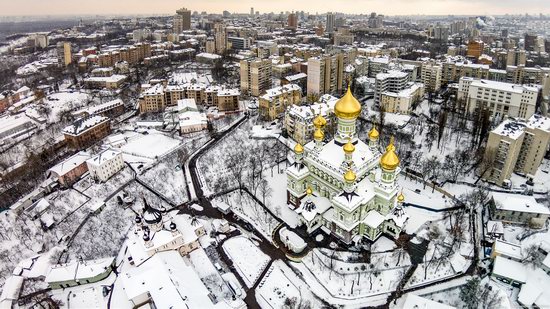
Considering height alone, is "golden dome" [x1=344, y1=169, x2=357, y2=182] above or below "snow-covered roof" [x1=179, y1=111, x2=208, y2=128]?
above

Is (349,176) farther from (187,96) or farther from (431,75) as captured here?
(431,75)

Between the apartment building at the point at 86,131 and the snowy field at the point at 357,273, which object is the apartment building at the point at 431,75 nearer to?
the snowy field at the point at 357,273

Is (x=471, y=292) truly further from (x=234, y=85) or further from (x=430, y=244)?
(x=234, y=85)

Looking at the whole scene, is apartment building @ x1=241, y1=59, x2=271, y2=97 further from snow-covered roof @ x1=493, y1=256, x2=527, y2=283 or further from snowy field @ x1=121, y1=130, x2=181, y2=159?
snow-covered roof @ x1=493, y1=256, x2=527, y2=283

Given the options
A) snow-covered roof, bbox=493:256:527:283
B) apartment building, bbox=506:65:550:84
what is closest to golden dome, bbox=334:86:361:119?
snow-covered roof, bbox=493:256:527:283

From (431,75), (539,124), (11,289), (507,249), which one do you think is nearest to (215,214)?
(11,289)

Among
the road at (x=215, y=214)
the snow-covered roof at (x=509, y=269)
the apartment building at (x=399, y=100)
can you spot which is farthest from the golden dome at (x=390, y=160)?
the apartment building at (x=399, y=100)

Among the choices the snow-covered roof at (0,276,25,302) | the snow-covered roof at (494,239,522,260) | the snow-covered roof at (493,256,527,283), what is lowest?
the snow-covered roof at (0,276,25,302)

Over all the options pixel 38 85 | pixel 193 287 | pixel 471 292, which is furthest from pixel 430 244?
pixel 38 85
